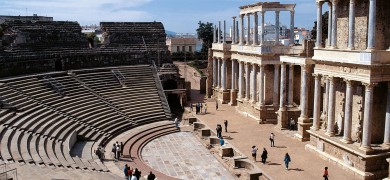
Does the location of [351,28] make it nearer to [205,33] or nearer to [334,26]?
[334,26]

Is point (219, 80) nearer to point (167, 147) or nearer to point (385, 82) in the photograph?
point (167, 147)

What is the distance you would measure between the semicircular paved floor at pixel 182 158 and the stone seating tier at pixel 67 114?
321 centimetres

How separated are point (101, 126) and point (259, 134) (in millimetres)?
10838

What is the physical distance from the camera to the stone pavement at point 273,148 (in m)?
20.2

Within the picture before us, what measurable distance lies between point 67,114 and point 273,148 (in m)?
13.4

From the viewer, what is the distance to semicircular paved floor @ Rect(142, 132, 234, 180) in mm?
21297

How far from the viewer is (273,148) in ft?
80.2

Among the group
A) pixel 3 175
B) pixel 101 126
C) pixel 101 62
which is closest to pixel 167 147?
pixel 101 126

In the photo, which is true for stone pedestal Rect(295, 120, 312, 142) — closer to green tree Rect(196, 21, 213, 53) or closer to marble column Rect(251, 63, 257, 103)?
marble column Rect(251, 63, 257, 103)

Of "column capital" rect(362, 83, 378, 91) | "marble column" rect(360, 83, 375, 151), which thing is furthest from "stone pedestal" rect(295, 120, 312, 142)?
"column capital" rect(362, 83, 378, 91)

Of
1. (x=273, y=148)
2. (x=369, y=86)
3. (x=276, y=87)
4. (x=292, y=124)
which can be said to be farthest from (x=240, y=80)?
(x=369, y=86)

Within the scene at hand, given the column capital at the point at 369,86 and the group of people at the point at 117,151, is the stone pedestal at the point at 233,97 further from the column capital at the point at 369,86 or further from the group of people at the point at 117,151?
the column capital at the point at 369,86

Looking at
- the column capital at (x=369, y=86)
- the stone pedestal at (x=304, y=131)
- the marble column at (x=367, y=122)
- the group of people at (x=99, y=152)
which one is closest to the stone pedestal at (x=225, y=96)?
the stone pedestal at (x=304, y=131)

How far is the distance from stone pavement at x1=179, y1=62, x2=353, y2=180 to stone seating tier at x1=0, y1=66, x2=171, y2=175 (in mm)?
5742
